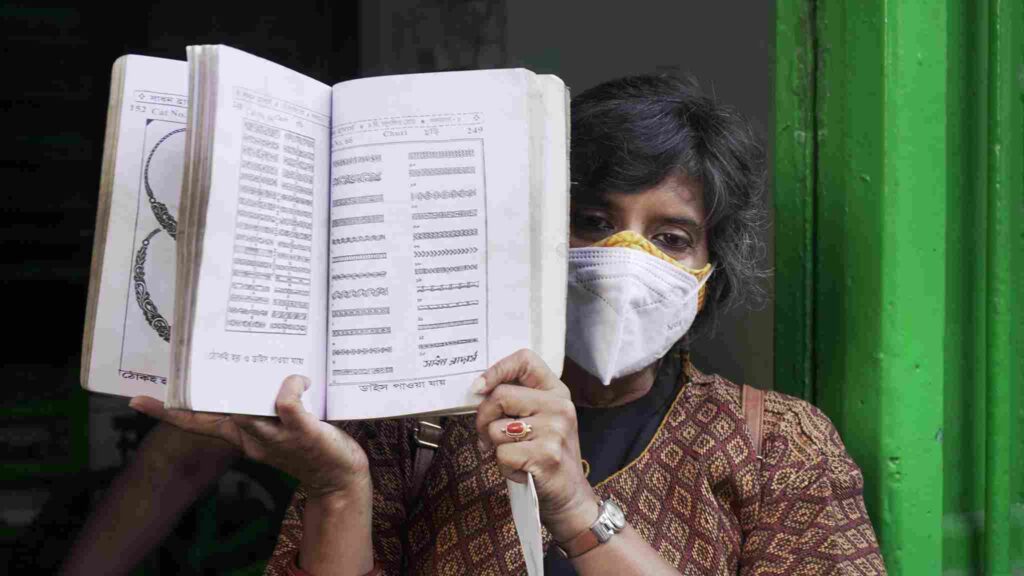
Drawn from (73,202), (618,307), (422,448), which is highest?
(73,202)

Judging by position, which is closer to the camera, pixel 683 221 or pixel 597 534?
pixel 597 534

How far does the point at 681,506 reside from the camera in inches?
56.0

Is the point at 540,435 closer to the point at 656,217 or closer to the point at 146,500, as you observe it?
the point at 656,217

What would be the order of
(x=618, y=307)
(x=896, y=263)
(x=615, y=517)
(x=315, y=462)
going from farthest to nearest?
(x=896, y=263) < (x=618, y=307) < (x=615, y=517) < (x=315, y=462)

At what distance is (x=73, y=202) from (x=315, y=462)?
324cm

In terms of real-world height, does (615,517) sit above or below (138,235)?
below

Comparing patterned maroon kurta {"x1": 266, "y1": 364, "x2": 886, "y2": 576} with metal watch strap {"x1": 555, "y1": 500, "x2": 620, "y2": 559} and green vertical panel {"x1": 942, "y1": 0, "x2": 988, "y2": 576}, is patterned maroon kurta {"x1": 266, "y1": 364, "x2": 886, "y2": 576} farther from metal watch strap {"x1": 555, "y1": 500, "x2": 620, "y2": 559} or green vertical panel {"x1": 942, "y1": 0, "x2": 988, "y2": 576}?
green vertical panel {"x1": 942, "y1": 0, "x2": 988, "y2": 576}

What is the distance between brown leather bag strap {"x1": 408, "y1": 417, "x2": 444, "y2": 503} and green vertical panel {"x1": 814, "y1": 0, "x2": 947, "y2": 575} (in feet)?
2.16

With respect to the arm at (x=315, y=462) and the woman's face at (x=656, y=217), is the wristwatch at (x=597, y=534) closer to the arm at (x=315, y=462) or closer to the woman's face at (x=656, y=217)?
the arm at (x=315, y=462)

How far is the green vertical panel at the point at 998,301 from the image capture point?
1.66 meters

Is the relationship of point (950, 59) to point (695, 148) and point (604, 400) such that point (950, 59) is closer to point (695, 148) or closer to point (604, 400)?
point (695, 148)

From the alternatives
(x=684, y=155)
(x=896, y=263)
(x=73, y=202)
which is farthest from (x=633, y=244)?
(x=73, y=202)

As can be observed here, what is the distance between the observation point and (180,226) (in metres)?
0.96

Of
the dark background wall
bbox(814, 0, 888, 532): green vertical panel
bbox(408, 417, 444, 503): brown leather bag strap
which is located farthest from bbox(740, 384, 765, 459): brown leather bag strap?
the dark background wall
